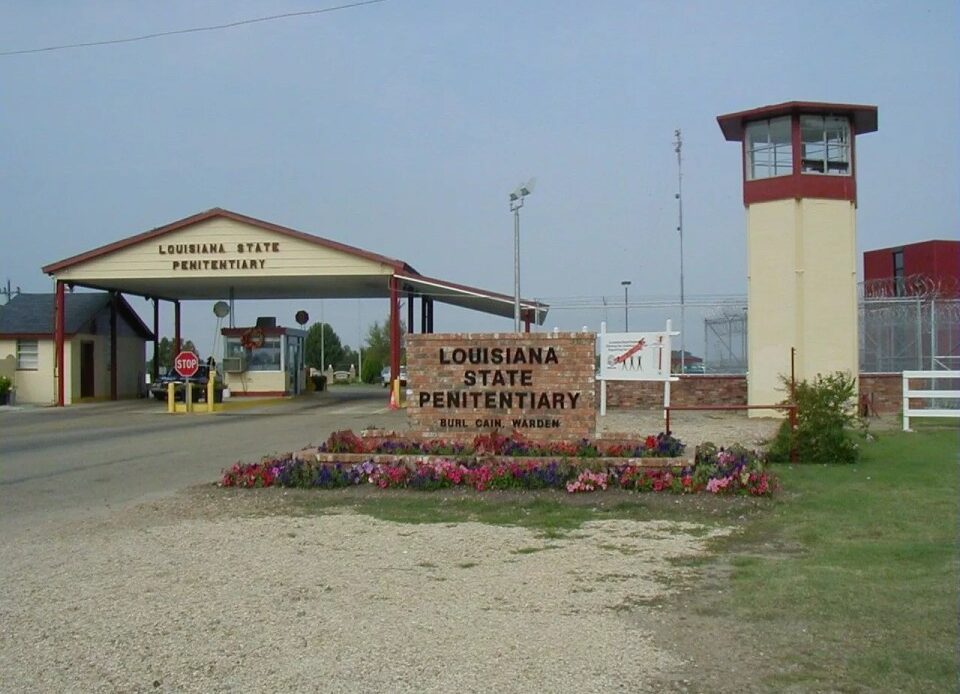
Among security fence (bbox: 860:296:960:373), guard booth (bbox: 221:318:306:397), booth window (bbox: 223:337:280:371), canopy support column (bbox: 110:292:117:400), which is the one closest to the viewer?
security fence (bbox: 860:296:960:373)

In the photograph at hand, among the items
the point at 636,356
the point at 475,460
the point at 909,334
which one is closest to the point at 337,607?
the point at 475,460

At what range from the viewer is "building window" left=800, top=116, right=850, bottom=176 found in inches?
1025

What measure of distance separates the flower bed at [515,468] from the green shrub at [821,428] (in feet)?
8.11

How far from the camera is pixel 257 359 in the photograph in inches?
1636

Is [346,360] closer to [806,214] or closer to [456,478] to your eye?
[806,214]

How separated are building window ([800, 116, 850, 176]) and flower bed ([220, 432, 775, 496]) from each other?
14823 mm

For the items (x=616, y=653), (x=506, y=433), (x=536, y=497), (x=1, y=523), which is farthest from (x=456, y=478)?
(x=616, y=653)

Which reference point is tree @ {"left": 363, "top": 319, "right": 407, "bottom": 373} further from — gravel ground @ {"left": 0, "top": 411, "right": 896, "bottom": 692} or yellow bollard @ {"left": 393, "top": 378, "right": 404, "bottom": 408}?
gravel ground @ {"left": 0, "top": 411, "right": 896, "bottom": 692}

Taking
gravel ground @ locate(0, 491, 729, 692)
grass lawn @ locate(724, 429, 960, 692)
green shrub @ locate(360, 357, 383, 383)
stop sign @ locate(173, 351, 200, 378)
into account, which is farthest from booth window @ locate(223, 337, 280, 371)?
green shrub @ locate(360, 357, 383, 383)

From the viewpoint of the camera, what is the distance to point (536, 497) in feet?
39.4

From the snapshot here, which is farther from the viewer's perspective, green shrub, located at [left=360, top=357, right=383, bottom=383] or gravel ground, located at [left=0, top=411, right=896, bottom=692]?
green shrub, located at [left=360, top=357, right=383, bottom=383]

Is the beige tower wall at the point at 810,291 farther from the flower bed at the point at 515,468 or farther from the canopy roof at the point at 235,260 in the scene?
the flower bed at the point at 515,468

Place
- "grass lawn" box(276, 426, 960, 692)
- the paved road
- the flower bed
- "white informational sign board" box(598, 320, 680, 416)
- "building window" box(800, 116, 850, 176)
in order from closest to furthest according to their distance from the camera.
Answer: "grass lawn" box(276, 426, 960, 692), the flower bed, the paved road, "white informational sign board" box(598, 320, 680, 416), "building window" box(800, 116, 850, 176)

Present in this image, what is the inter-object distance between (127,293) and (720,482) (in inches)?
1403
